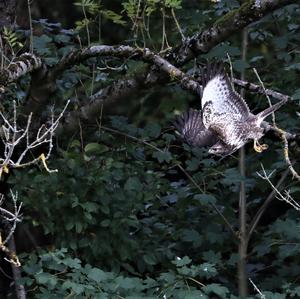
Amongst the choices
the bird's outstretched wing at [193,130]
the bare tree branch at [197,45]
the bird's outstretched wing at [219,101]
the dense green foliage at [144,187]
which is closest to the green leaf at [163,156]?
the dense green foliage at [144,187]

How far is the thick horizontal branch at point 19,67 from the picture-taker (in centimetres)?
464

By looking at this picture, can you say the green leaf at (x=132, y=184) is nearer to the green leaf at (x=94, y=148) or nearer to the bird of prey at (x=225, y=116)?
the green leaf at (x=94, y=148)

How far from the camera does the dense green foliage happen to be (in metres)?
5.18

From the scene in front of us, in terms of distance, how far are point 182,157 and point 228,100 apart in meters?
1.64

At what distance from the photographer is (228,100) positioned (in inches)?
176

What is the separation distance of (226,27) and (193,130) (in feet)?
2.21

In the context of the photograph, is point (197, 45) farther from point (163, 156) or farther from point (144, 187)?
point (144, 187)

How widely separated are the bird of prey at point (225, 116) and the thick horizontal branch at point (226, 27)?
148mm

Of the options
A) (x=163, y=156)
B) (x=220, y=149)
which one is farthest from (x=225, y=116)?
(x=163, y=156)

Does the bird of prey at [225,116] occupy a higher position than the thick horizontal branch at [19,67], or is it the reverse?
the thick horizontal branch at [19,67]

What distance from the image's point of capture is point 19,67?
15.6 feet

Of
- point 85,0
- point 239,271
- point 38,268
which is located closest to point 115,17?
point 85,0

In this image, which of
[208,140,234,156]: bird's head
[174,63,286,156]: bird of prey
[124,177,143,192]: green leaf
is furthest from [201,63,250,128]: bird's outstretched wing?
[124,177,143,192]: green leaf

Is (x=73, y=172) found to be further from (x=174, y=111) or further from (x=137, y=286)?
(x=174, y=111)
